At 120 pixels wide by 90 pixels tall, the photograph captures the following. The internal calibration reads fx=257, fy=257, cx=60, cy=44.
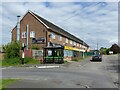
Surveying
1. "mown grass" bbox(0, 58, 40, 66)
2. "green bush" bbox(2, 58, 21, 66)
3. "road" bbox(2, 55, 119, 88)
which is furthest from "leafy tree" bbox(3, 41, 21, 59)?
"road" bbox(2, 55, 119, 88)

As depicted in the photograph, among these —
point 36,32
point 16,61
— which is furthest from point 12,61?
point 36,32

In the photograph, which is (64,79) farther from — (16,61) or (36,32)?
(36,32)

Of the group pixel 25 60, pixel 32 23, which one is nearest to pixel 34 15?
pixel 32 23

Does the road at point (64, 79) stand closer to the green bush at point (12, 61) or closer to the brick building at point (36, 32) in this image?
the green bush at point (12, 61)

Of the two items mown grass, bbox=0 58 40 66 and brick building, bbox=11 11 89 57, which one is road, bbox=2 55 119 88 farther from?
brick building, bbox=11 11 89 57

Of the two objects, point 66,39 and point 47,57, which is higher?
point 66,39

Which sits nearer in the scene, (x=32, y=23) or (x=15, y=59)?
(x=15, y=59)

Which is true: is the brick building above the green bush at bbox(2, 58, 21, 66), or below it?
above

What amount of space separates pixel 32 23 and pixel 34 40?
134 inches

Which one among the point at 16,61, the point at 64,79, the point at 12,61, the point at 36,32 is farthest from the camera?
the point at 36,32

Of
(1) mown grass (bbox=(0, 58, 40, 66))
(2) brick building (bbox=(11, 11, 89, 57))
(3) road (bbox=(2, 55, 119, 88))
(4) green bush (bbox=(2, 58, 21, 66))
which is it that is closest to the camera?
(3) road (bbox=(2, 55, 119, 88))

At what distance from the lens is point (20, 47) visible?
44250 mm

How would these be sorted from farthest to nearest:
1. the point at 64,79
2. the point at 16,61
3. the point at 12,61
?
the point at 12,61
the point at 16,61
the point at 64,79

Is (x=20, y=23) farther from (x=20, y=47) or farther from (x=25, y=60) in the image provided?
(x=25, y=60)
